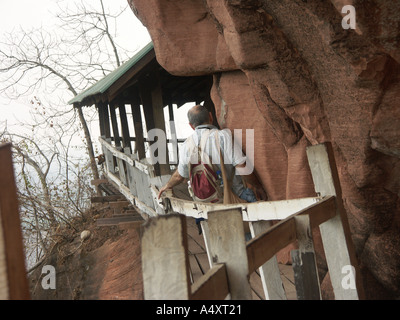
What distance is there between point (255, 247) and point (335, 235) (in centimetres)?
109

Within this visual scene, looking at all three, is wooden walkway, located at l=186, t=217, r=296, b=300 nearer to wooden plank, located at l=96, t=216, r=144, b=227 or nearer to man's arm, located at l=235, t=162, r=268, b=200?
man's arm, located at l=235, t=162, r=268, b=200

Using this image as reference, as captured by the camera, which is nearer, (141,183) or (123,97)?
(141,183)

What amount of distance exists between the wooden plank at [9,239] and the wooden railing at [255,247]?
0.38 meters

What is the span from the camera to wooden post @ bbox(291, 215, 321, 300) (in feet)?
7.74

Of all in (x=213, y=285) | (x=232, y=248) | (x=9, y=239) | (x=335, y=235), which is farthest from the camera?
(x=335, y=235)

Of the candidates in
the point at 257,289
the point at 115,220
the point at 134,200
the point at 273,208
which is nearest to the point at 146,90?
the point at 134,200

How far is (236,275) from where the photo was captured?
1716 mm

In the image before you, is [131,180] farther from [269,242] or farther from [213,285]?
[213,285]

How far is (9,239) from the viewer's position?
114cm

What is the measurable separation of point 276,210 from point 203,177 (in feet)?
4.92

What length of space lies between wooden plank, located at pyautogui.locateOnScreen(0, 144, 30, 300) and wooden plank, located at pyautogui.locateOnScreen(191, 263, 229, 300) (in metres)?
0.55

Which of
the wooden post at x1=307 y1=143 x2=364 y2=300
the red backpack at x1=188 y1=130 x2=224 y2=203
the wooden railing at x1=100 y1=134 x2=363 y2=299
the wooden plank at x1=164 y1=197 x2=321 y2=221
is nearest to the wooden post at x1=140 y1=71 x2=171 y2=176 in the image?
the red backpack at x1=188 y1=130 x2=224 y2=203
